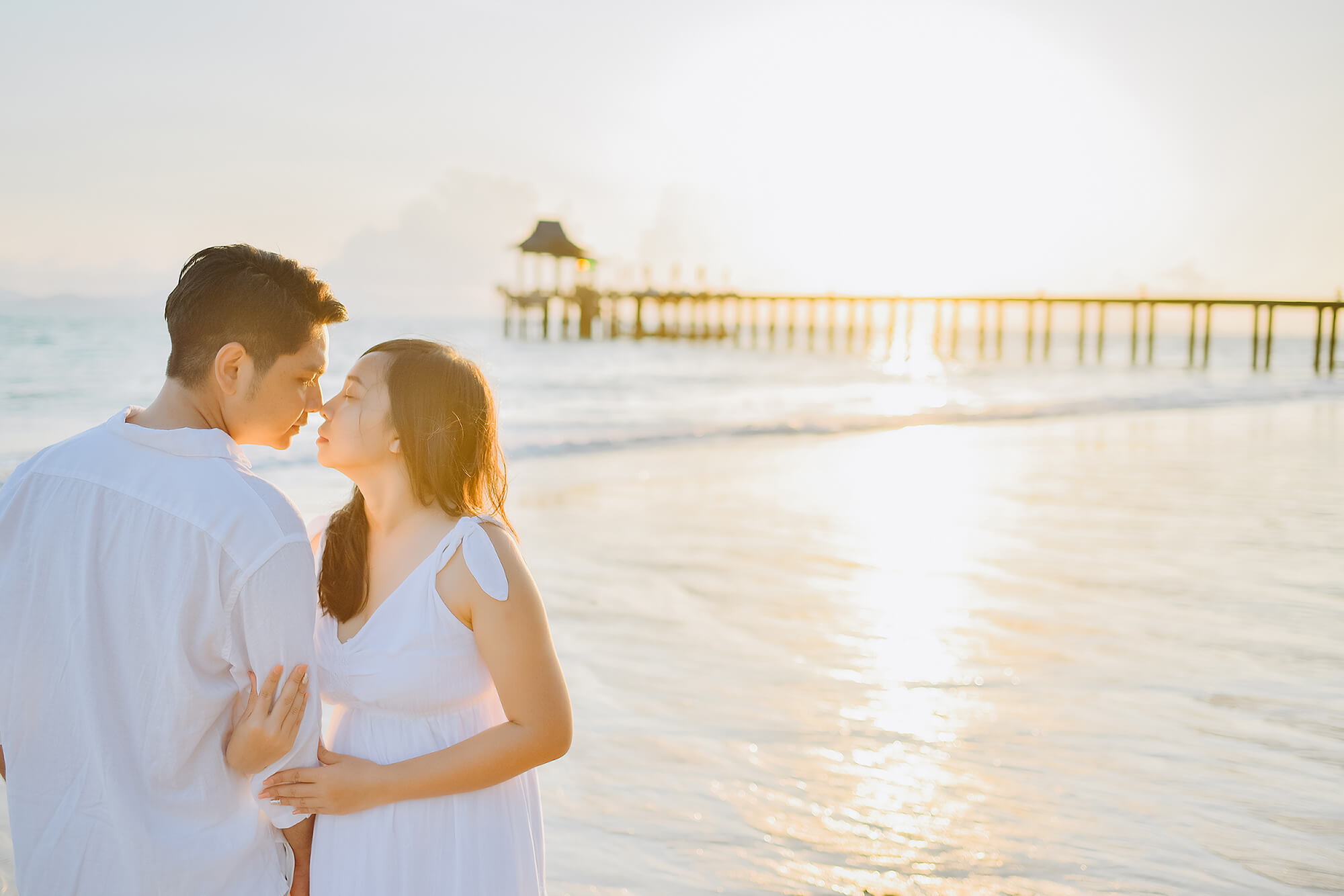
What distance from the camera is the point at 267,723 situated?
1500mm

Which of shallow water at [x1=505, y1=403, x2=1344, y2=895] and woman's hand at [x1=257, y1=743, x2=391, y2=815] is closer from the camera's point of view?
woman's hand at [x1=257, y1=743, x2=391, y2=815]

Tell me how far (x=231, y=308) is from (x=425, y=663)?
0.63m

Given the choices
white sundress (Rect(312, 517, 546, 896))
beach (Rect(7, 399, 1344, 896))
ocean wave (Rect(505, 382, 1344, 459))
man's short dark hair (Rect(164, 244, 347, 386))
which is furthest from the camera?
ocean wave (Rect(505, 382, 1344, 459))

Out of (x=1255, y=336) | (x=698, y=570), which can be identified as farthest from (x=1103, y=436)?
(x=1255, y=336)

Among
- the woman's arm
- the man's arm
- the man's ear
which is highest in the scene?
the man's ear

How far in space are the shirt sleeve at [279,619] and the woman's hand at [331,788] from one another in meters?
0.08

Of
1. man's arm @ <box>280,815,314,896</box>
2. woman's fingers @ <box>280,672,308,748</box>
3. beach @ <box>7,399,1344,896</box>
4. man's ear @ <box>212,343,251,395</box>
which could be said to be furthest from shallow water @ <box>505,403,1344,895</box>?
man's ear @ <box>212,343,251,395</box>

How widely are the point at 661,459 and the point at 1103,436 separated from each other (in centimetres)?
658

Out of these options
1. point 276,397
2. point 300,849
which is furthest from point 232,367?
point 300,849

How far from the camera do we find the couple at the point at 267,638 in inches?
56.4

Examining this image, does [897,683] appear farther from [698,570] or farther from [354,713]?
[354,713]

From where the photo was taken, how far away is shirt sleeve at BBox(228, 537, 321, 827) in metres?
1.44

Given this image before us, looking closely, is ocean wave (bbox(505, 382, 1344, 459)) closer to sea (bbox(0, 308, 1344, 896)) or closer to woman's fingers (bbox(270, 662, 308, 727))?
sea (bbox(0, 308, 1344, 896))

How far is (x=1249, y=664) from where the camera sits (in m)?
4.36
